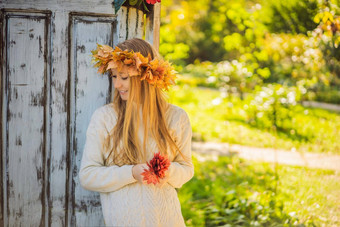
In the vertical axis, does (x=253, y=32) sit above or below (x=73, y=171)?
above

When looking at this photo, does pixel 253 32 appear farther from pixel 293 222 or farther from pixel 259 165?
pixel 293 222

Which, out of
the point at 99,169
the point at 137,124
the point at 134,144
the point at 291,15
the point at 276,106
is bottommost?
the point at 99,169

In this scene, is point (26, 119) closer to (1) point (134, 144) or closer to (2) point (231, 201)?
(1) point (134, 144)

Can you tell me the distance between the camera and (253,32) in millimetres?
8336

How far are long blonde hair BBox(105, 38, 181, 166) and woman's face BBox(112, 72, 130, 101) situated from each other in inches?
1.1

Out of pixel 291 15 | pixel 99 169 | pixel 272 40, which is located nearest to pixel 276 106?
pixel 291 15

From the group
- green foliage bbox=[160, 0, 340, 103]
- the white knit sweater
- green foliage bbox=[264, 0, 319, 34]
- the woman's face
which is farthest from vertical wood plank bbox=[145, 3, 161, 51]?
green foliage bbox=[264, 0, 319, 34]

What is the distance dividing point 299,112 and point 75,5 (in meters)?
7.04

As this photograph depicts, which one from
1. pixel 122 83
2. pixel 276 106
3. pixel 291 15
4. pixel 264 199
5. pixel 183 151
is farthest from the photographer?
pixel 276 106

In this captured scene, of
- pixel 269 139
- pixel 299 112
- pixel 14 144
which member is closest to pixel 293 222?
pixel 14 144

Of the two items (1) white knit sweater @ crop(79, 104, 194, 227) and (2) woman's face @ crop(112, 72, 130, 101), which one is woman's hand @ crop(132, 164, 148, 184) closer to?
(1) white knit sweater @ crop(79, 104, 194, 227)

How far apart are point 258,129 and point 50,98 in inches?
241

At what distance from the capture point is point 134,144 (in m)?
2.14

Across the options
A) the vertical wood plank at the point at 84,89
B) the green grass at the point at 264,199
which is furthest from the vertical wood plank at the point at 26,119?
the green grass at the point at 264,199
